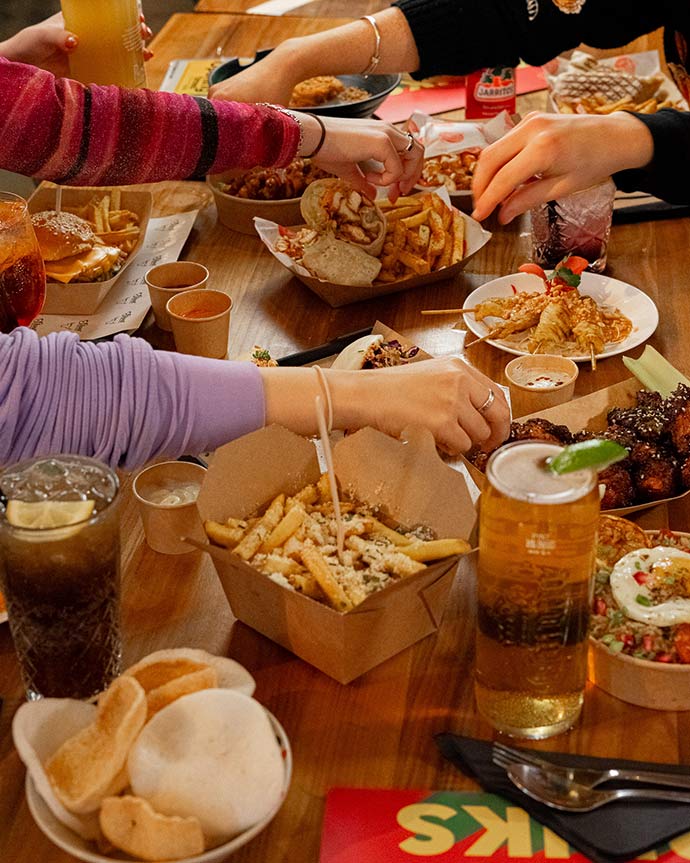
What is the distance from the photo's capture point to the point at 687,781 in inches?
38.4

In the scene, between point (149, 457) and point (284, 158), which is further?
point (284, 158)

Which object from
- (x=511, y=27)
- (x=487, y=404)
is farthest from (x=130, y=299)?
(x=511, y=27)

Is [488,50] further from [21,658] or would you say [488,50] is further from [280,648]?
[21,658]

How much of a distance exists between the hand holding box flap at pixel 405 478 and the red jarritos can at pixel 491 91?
5.21 ft

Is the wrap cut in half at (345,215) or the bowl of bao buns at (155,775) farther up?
the bowl of bao buns at (155,775)

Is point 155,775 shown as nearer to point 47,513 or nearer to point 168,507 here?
point 47,513

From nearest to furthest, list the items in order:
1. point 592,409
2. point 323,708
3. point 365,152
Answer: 1. point 323,708
2. point 592,409
3. point 365,152

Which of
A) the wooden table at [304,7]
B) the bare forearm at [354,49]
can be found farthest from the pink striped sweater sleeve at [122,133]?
the wooden table at [304,7]

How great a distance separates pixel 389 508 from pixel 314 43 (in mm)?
1498

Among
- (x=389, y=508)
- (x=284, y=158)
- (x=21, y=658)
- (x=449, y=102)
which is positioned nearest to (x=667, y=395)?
(x=389, y=508)

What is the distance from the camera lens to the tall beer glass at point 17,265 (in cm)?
157

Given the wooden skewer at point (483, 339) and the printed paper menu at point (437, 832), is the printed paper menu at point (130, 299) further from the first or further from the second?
the printed paper menu at point (437, 832)

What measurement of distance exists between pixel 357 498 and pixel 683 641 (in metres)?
0.40

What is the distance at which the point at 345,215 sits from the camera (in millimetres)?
1964
